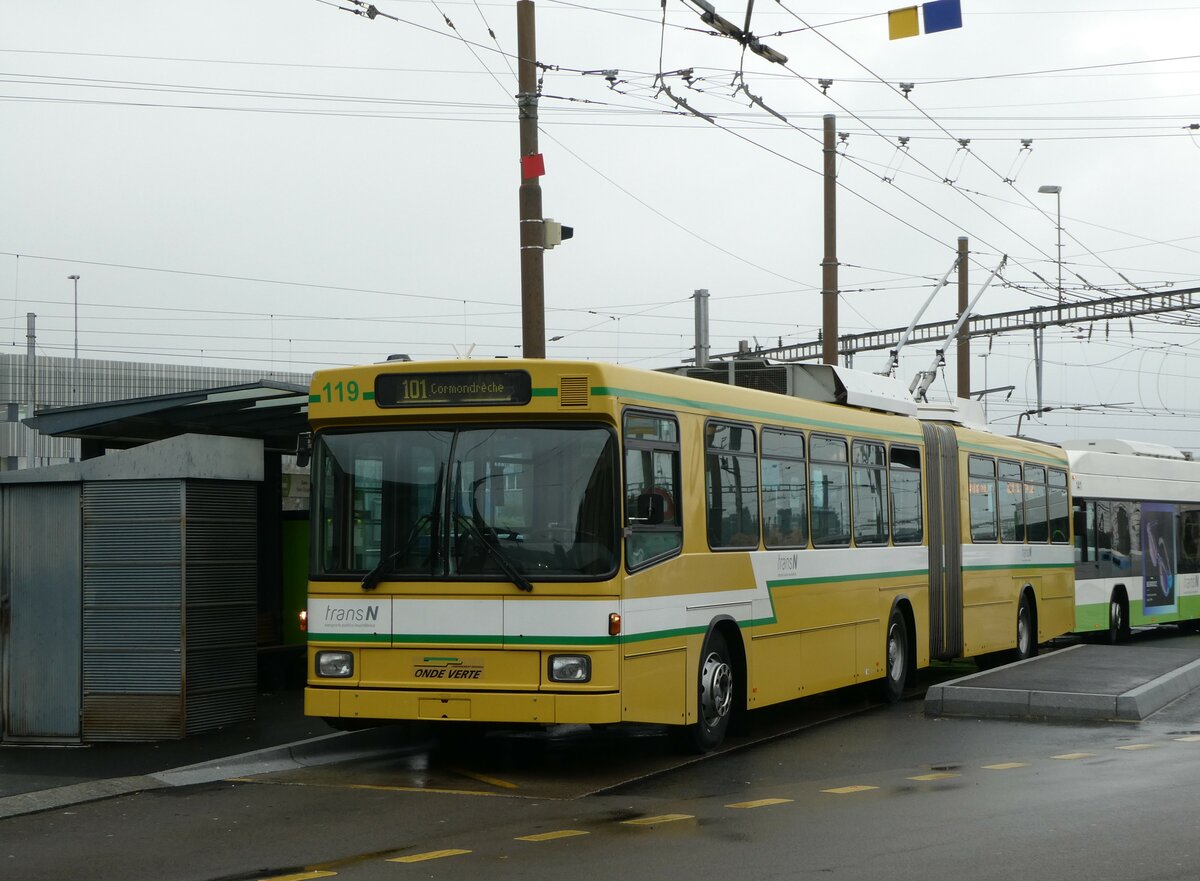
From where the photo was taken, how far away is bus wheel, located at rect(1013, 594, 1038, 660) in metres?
21.1

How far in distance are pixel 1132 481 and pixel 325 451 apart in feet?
62.9

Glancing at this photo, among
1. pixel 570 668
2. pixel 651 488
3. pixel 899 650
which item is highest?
pixel 651 488

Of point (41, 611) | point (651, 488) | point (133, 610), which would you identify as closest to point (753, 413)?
point (651, 488)

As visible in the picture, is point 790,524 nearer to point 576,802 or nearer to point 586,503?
point 586,503

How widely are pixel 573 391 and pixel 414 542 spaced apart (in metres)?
1.56

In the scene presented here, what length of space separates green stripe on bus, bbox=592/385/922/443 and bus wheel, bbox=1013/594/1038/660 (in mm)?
4462

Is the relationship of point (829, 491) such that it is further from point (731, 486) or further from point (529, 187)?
point (529, 187)

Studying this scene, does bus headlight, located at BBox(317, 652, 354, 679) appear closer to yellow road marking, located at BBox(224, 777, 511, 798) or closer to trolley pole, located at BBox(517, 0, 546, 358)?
yellow road marking, located at BBox(224, 777, 511, 798)

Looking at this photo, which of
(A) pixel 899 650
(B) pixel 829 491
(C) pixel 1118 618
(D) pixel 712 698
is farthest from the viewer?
(C) pixel 1118 618

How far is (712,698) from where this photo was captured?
1257 centimetres

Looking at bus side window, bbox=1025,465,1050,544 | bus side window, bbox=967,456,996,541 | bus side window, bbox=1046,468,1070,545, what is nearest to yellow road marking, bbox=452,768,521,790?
bus side window, bbox=967,456,996,541

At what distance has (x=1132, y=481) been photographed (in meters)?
27.5

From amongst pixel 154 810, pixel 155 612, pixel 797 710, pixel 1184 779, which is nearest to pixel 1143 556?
pixel 797 710

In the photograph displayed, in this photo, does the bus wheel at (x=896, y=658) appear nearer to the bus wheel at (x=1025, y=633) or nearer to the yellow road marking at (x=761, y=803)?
the bus wheel at (x=1025, y=633)
